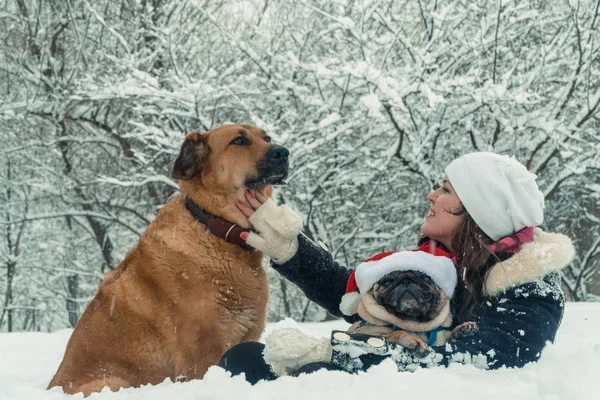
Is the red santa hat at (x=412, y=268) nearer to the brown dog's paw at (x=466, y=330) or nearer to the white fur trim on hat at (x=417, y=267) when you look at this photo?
the white fur trim on hat at (x=417, y=267)

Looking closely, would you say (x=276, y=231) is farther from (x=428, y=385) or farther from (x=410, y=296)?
(x=428, y=385)

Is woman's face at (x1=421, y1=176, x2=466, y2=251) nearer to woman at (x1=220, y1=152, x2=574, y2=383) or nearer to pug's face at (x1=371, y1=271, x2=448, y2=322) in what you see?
woman at (x1=220, y1=152, x2=574, y2=383)

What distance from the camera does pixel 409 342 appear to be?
6.73 ft

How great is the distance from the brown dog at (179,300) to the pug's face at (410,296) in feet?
2.85

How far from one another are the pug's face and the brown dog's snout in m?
1.25

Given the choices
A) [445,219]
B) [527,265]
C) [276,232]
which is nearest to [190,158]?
[276,232]

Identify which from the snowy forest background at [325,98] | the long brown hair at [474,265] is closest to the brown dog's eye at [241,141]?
the long brown hair at [474,265]

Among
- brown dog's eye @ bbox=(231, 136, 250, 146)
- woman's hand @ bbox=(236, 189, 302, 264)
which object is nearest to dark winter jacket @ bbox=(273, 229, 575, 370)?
Answer: woman's hand @ bbox=(236, 189, 302, 264)

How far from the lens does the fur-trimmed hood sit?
2.19 metres

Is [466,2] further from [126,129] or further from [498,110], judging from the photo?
[126,129]

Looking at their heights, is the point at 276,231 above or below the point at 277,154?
below

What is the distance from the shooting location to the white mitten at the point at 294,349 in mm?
2096

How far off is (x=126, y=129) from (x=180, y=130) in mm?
1702

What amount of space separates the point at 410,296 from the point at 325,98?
514cm
